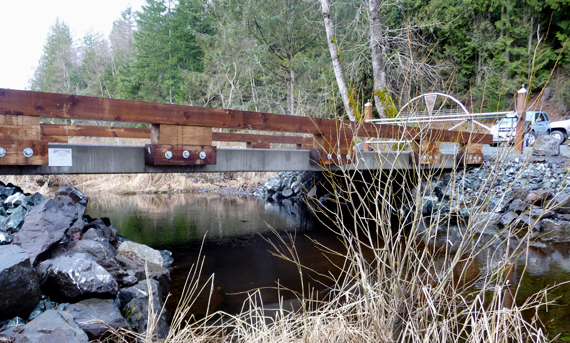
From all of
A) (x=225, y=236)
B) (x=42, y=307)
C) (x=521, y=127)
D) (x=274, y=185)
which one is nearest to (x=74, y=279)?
(x=42, y=307)

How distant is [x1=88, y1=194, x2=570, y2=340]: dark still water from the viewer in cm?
379

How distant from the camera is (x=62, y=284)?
2799mm

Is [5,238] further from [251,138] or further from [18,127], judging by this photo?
[251,138]

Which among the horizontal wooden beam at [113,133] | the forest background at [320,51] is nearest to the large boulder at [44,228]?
the horizontal wooden beam at [113,133]

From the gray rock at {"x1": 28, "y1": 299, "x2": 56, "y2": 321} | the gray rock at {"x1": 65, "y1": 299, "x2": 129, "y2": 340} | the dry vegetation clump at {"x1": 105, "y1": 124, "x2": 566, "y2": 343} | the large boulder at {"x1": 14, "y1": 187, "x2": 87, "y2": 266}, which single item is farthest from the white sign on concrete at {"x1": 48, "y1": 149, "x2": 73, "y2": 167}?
the dry vegetation clump at {"x1": 105, "y1": 124, "x2": 566, "y2": 343}

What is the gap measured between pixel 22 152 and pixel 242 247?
3313 millimetres

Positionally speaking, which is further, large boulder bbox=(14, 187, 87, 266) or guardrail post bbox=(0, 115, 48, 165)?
guardrail post bbox=(0, 115, 48, 165)

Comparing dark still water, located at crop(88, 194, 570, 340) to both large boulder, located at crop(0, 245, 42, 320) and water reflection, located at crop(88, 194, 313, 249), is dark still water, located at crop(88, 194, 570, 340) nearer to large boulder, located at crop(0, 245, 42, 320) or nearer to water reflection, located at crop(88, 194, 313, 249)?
water reflection, located at crop(88, 194, 313, 249)

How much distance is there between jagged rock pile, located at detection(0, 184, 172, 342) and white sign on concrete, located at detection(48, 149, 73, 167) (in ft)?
Answer: 1.33

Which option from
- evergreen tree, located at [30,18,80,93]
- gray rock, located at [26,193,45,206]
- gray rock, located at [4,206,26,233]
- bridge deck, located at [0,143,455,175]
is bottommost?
gray rock, located at [4,206,26,233]

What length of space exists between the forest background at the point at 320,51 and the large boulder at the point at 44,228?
Answer: 7.46 meters

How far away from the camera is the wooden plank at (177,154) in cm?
405

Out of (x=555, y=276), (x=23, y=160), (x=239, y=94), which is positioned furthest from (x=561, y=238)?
(x=239, y=94)

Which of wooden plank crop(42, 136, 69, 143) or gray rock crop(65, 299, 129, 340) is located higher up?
wooden plank crop(42, 136, 69, 143)
